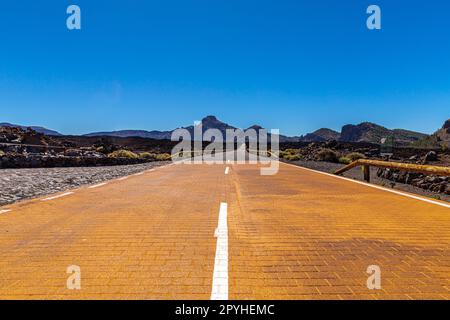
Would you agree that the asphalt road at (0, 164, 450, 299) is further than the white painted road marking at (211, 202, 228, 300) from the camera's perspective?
Yes

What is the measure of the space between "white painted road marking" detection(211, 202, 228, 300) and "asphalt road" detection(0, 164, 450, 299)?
1 centimetres

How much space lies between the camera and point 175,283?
11.6ft

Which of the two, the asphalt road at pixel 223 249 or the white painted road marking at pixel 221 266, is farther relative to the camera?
the asphalt road at pixel 223 249

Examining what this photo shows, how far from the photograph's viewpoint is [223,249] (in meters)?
4.67

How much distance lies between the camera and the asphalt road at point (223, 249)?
3.43 meters

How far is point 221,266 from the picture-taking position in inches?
158

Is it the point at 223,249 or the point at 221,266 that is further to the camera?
the point at 223,249

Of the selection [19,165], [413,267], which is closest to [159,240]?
[413,267]

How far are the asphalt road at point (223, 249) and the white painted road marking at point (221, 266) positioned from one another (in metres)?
0.01

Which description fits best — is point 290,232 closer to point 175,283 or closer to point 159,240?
point 159,240

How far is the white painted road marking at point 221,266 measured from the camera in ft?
10.8

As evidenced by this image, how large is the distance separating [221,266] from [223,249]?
661 mm

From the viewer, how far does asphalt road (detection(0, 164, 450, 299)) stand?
3.43m

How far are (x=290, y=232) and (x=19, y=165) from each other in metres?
26.0
